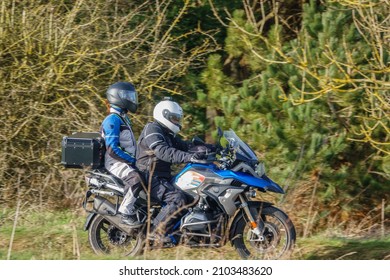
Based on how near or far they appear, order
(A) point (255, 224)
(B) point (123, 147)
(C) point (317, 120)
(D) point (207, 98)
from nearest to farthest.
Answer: (A) point (255, 224), (B) point (123, 147), (C) point (317, 120), (D) point (207, 98)

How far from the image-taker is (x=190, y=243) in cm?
855

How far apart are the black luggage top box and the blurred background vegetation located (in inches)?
108

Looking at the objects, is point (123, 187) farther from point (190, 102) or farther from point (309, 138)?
point (190, 102)

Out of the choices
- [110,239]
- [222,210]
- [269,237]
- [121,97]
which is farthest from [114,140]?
[269,237]

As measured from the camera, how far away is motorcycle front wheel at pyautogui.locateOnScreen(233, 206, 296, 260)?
8.34m

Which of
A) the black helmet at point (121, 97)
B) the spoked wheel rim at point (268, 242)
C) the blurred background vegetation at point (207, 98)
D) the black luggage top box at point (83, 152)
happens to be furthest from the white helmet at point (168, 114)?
the blurred background vegetation at point (207, 98)

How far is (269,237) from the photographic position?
332 inches

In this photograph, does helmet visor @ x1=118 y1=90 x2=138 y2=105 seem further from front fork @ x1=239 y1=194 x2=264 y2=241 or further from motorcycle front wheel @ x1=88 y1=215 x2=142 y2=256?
front fork @ x1=239 y1=194 x2=264 y2=241

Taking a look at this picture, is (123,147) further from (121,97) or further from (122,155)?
(121,97)

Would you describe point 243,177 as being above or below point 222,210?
above

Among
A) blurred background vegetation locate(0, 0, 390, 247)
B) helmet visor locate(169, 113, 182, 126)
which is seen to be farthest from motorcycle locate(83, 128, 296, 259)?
blurred background vegetation locate(0, 0, 390, 247)

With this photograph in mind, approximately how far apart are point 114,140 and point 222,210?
1320 millimetres

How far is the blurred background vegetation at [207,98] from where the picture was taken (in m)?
11.5

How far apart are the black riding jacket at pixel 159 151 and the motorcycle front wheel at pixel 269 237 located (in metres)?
0.92
